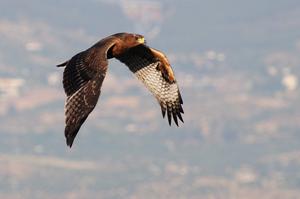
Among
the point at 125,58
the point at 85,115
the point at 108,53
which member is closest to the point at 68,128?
the point at 85,115

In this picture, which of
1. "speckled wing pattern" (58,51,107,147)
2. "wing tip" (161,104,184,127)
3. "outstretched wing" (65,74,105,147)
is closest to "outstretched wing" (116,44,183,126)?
"wing tip" (161,104,184,127)

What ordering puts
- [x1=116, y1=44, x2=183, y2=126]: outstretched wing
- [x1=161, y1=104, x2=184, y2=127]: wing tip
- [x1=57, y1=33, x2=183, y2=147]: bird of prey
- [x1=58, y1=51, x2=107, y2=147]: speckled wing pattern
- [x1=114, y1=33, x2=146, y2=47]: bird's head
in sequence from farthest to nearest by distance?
1. [x1=161, y1=104, x2=184, y2=127]: wing tip
2. [x1=116, y1=44, x2=183, y2=126]: outstretched wing
3. [x1=114, y1=33, x2=146, y2=47]: bird's head
4. [x1=57, y1=33, x2=183, y2=147]: bird of prey
5. [x1=58, y1=51, x2=107, y2=147]: speckled wing pattern

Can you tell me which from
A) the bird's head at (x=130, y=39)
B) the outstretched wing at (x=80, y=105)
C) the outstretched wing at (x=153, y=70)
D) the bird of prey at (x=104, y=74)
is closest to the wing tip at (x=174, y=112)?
the bird of prey at (x=104, y=74)

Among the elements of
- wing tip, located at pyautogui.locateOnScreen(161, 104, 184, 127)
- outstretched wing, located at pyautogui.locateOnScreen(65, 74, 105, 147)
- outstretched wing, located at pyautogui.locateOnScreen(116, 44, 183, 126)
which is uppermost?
outstretched wing, located at pyautogui.locateOnScreen(116, 44, 183, 126)

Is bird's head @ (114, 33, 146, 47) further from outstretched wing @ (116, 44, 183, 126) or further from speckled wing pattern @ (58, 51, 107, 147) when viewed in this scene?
speckled wing pattern @ (58, 51, 107, 147)

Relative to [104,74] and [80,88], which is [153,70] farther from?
[80,88]

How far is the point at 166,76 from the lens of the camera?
28.1 m

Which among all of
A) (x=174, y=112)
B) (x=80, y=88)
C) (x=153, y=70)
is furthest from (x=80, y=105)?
(x=174, y=112)

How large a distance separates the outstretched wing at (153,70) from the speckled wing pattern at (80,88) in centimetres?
377

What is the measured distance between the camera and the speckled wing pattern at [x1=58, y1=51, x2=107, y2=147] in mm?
22531

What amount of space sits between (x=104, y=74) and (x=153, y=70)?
4.52 m

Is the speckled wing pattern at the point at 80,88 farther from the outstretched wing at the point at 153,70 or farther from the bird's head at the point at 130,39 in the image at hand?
the outstretched wing at the point at 153,70

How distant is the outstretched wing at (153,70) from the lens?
2780cm

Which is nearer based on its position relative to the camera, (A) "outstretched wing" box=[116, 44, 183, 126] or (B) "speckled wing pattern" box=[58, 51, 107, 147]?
(B) "speckled wing pattern" box=[58, 51, 107, 147]
